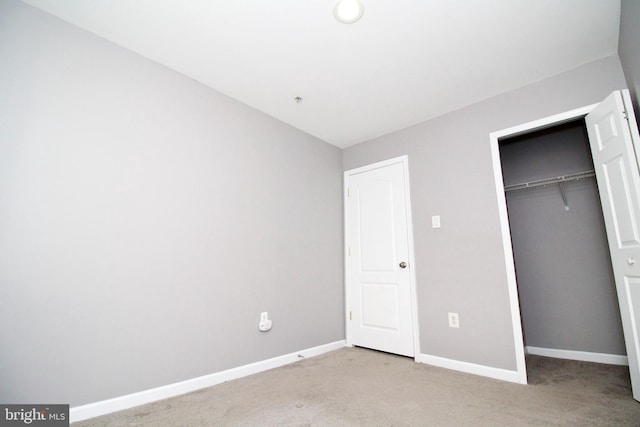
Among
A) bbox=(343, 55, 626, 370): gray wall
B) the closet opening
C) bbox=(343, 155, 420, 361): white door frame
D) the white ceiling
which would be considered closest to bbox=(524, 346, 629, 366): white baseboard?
the closet opening

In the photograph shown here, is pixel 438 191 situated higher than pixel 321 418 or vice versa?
pixel 438 191

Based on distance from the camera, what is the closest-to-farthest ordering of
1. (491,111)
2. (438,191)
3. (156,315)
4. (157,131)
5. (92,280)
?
(92,280) < (156,315) < (157,131) < (491,111) < (438,191)

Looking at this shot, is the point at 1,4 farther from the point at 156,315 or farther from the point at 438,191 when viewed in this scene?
the point at 438,191

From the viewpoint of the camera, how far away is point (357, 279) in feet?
11.4

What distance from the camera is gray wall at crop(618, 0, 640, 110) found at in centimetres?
164

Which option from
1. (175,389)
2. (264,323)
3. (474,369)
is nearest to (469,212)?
(474,369)

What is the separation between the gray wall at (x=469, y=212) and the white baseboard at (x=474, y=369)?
0.13 ft

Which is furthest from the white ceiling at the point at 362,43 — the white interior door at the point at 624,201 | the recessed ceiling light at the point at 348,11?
the white interior door at the point at 624,201

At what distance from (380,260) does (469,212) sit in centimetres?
107

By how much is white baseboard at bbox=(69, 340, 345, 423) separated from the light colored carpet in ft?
0.18

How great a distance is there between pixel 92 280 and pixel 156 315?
46 centimetres

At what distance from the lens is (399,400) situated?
6.43 feet

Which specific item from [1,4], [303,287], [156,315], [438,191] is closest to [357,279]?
[303,287]

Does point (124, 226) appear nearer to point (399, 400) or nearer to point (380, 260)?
point (399, 400)
